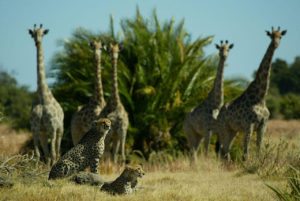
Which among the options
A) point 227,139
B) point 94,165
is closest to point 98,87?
point 227,139

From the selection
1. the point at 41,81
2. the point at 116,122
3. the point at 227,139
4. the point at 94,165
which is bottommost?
the point at 94,165

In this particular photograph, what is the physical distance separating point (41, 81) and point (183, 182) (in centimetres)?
593

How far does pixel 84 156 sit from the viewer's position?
34.8 ft

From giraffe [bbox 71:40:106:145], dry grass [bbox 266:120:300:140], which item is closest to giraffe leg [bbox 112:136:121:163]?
giraffe [bbox 71:40:106:145]

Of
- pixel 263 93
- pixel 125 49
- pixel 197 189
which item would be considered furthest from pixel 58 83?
pixel 197 189

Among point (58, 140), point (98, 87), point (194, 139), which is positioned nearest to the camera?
point (58, 140)

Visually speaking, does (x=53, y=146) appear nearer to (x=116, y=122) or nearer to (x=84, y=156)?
(x=116, y=122)

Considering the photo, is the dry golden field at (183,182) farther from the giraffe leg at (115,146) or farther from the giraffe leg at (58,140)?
the giraffe leg at (58,140)

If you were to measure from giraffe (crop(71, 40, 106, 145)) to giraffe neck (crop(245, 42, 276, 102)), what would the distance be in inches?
153

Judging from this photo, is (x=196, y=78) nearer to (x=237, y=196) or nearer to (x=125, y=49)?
(x=125, y=49)

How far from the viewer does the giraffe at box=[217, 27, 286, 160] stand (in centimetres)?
1592

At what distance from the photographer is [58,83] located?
23.1 m

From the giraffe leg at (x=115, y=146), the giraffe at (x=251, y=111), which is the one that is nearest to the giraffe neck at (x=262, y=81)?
the giraffe at (x=251, y=111)

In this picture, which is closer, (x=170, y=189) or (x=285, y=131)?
(x=170, y=189)
